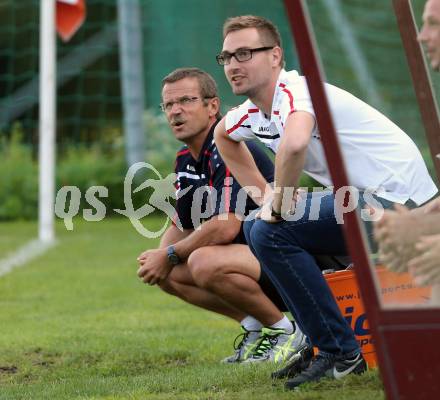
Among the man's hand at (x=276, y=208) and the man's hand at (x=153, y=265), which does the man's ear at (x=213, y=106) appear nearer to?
the man's hand at (x=153, y=265)

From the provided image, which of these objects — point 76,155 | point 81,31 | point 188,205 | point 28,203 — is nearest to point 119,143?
point 76,155

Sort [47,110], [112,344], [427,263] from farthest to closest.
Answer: [47,110], [112,344], [427,263]

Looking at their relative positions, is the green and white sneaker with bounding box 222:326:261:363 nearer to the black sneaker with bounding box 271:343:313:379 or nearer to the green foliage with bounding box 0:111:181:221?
the black sneaker with bounding box 271:343:313:379

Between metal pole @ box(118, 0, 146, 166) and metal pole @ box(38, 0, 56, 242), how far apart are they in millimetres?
3906

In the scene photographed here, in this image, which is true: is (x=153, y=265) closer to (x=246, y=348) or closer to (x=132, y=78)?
(x=246, y=348)

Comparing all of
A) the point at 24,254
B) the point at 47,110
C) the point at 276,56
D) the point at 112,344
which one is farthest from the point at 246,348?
the point at 47,110

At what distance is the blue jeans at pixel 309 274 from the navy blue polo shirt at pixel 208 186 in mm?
1000

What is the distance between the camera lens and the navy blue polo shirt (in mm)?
5492

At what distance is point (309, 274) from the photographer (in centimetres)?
443

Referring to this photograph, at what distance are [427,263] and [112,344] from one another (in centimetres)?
297

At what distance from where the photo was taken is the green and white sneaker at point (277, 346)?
5316 millimetres

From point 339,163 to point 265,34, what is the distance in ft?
4.55

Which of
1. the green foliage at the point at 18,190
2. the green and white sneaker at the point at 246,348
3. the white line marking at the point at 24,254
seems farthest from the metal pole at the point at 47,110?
the green and white sneaker at the point at 246,348

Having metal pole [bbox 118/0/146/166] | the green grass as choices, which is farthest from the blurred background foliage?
the green grass
